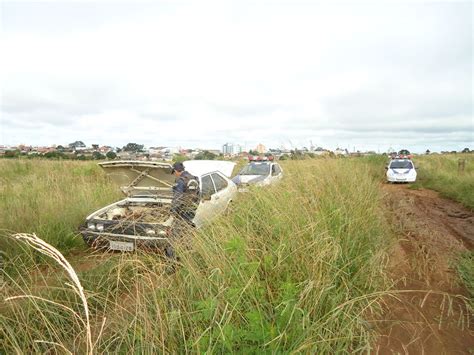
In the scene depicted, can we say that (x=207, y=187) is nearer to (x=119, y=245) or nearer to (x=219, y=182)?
(x=219, y=182)

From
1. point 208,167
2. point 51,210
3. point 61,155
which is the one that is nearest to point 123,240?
point 51,210

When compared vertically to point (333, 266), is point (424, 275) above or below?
below

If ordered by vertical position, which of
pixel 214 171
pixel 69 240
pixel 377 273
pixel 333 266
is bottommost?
pixel 69 240

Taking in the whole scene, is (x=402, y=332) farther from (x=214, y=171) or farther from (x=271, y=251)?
(x=214, y=171)

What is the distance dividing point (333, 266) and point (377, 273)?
2.88 feet

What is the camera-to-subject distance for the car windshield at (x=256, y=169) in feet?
38.0

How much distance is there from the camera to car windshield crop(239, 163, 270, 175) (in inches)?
456

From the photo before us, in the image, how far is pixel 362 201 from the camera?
5395 mm

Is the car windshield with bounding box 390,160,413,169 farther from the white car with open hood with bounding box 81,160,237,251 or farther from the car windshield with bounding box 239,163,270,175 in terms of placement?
the white car with open hood with bounding box 81,160,237,251

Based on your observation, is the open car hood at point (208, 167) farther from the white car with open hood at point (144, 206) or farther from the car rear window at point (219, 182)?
the car rear window at point (219, 182)

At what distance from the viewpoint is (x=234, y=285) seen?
8.21 feet

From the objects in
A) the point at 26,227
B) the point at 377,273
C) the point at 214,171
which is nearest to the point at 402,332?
the point at 377,273

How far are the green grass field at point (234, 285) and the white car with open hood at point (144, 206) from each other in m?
0.60

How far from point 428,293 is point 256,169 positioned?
973 cm
